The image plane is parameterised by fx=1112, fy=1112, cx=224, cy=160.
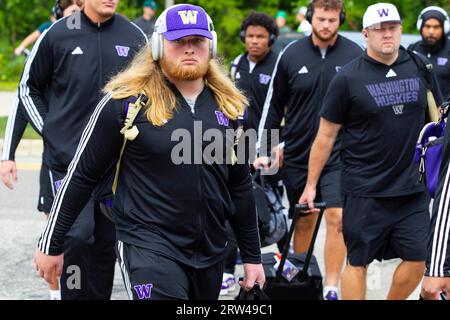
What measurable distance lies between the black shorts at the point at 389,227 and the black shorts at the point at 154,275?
7.44ft

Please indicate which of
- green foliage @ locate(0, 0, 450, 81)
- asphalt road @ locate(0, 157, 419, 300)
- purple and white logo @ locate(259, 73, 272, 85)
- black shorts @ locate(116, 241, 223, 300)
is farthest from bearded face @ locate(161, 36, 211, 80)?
green foliage @ locate(0, 0, 450, 81)

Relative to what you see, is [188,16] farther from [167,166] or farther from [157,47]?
[167,166]

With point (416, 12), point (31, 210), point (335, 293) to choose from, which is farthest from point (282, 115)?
point (416, 12)

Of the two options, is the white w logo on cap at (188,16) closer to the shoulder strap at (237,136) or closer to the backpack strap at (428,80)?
the shoulder strap at (237,136)

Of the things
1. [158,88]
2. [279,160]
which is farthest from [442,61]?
[158,88]

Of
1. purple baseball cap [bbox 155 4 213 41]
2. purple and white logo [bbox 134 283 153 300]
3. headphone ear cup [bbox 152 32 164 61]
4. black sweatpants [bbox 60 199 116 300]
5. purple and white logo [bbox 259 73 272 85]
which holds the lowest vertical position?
black sweatpants [bbox 60 199 116 300]

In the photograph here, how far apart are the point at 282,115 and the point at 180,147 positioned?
13.6 ft

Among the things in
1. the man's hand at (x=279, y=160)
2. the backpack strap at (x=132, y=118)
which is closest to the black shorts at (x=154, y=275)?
the backpack strap at (x=132, y=118)

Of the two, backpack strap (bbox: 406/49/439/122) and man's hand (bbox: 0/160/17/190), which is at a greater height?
backpack strap (bbox: 406/49/439/122)

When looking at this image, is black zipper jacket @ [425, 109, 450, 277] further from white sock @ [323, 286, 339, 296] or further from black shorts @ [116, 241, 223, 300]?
white sock @ [323, 286, 339, 296]

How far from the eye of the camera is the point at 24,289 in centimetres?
851

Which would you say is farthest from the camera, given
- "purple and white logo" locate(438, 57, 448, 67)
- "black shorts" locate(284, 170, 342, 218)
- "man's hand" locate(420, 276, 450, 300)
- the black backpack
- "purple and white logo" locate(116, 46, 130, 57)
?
"purple and white logo" locate(438, 57, 448, 67)

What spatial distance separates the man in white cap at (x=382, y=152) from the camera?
7.20m

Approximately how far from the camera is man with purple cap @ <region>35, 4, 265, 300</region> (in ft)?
16.7
